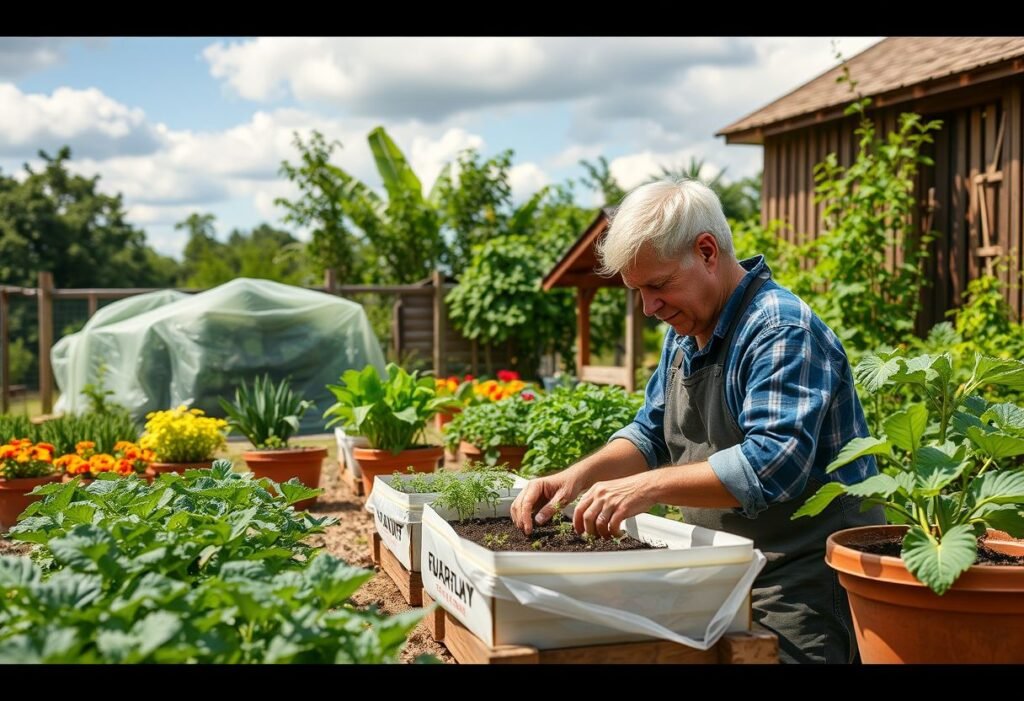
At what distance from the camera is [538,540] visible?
2.51m

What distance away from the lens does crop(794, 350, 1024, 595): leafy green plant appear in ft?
6.24

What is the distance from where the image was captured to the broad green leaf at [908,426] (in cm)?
206

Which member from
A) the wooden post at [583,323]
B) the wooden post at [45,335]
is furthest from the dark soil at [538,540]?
the wooden post at [45,335]

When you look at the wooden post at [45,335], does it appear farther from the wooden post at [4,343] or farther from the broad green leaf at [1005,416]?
the broad green leaf at [1005,416]

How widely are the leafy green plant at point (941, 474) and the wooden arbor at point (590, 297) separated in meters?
7.13

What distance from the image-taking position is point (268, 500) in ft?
9.21

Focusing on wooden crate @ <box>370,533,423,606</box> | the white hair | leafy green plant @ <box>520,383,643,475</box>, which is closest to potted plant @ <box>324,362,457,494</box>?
leafy green plant @ <box>520,383,643,475</box>

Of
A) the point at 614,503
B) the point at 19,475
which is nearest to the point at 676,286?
the point at 614,503

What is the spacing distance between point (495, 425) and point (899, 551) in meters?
4.02

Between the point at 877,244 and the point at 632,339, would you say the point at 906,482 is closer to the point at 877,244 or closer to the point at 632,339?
the point at 877,244

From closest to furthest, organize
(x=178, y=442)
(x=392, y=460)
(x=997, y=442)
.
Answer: (x=997, y=442)
(x=392, y=460)
(x=178, y=442)

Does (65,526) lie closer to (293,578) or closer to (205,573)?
(205,573)
